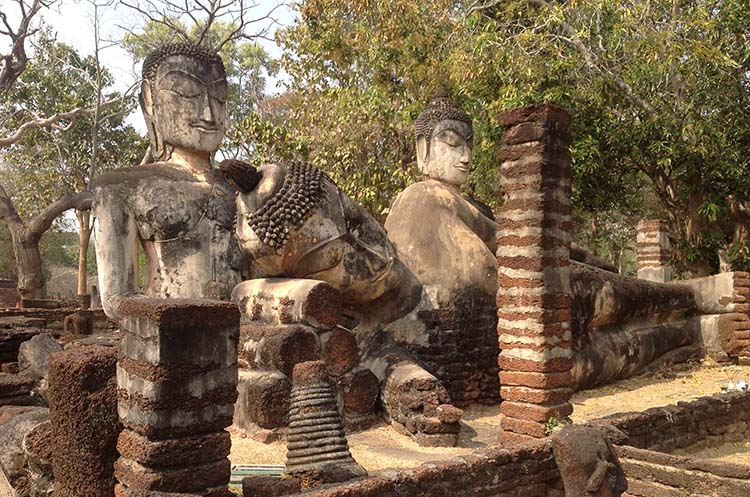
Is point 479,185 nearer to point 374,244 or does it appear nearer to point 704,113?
point 704,113

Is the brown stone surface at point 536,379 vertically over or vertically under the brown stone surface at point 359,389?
over

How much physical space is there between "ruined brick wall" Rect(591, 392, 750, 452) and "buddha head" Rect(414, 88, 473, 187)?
11.3 ft

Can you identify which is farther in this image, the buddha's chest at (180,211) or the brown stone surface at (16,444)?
the buddha's chest at (180,211)

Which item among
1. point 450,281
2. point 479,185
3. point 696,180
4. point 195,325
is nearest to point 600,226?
point 479,185

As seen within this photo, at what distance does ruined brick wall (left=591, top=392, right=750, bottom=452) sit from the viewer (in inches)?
196

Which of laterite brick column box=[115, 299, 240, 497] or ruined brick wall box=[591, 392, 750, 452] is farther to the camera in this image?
ruined brick wall box=[591, 392, 750, 452]

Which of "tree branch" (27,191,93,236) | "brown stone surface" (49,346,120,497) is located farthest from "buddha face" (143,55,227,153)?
"tree branch" (27,191,93,236)

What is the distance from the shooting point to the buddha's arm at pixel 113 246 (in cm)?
596

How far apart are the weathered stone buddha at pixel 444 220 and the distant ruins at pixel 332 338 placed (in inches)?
0.9

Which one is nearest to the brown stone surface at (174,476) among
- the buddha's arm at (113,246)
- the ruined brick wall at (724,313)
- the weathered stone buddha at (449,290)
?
the buddha's arm at (113,246)

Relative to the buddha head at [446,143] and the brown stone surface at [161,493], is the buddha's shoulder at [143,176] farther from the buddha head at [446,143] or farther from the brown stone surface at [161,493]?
the brown stone surface at [161,493]

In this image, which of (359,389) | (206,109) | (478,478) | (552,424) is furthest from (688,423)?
(206,109)

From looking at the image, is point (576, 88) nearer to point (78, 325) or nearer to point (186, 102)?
point (186, 102)

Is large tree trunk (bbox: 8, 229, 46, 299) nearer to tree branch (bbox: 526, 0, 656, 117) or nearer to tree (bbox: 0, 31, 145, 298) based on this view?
tree (bbox: 0, 31, 145, 298)
